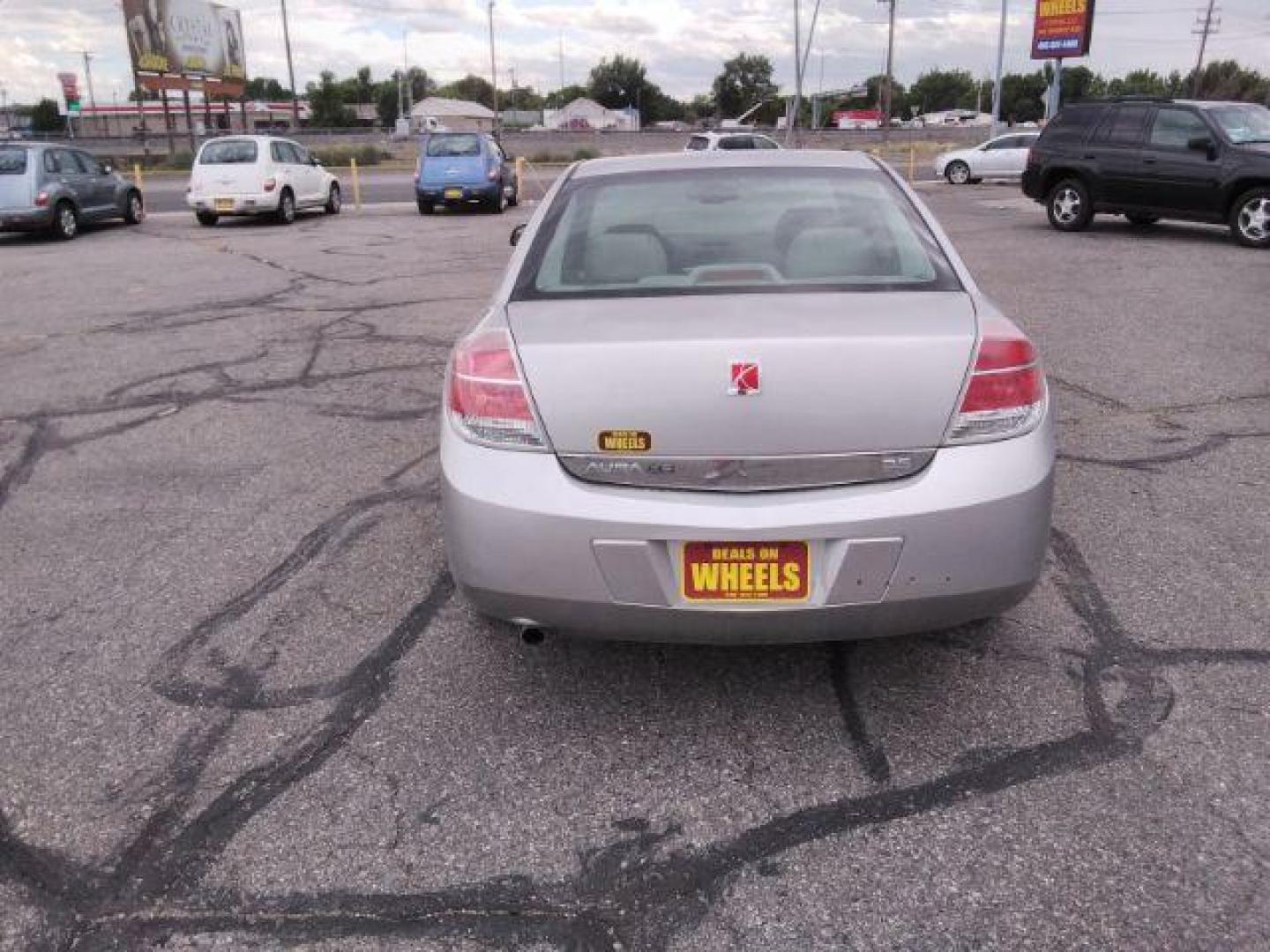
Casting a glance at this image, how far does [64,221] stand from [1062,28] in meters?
26.9

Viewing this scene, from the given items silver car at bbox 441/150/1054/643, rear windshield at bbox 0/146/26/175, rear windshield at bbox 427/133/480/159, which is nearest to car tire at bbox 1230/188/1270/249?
silver car at bbox 441/150/1054/643

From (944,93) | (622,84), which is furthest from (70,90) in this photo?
(944,93)

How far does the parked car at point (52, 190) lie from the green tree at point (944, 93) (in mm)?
153663

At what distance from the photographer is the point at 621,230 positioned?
3.61 metres

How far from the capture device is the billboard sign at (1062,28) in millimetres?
30016

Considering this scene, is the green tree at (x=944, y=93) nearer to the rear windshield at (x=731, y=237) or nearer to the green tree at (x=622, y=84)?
the green tree at (x=622, y=84)

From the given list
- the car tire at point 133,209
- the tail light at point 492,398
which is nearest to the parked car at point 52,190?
the car tire at point 133,209

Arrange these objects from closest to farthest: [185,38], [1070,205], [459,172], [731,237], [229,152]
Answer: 1. [731,237]
2. [1070,205]
3. [229,152]
4. [459,172]
5. [185,38]

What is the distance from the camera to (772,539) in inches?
105

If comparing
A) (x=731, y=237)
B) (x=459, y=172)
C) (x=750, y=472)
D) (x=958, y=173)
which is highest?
(x=731, y=237)

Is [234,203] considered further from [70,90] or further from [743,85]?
[743,85]

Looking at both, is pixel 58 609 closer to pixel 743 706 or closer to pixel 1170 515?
pixel 743 706

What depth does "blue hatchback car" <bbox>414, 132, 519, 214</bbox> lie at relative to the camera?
21219mm

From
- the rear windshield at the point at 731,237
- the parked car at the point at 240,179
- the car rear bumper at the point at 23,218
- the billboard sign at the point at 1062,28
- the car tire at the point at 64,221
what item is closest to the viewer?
the rear windshield at the point at 731,237
